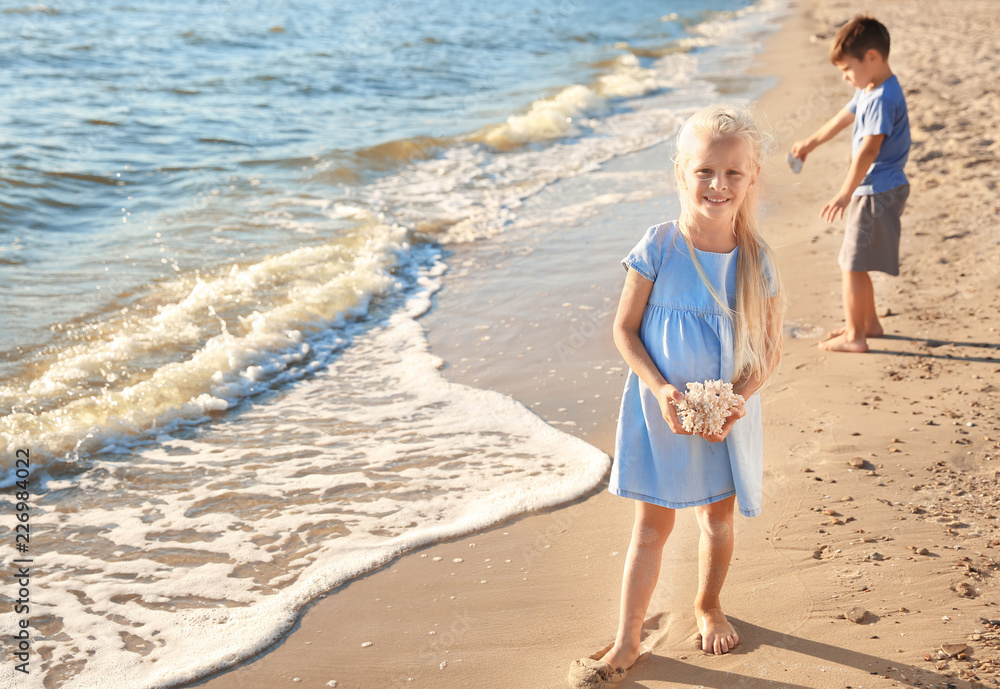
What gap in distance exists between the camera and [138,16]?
67.0 feet

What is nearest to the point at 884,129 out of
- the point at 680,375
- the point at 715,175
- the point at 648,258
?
the point at 715,175

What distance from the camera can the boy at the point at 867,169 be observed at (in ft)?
14.2

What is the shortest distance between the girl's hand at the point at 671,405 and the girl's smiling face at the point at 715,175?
0.52 m

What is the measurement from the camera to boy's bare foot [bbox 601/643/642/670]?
8.23ft

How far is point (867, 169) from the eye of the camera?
4.45m

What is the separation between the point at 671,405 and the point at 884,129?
2.93 metres

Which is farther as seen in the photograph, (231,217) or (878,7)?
(878,7)

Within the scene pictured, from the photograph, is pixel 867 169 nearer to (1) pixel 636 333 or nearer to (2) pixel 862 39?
(2) pixel 862 39

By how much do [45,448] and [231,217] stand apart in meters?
4.33

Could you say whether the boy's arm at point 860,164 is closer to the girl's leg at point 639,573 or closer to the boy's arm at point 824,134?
the boy's arm at point 824,134

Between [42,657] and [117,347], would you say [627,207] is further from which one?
[42,657]

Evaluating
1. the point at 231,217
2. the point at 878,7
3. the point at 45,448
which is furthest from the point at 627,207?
the point at 878,7

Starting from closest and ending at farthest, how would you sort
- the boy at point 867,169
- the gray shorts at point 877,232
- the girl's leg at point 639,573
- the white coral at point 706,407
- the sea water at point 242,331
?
1. the white coral at point 706,407
2. the girl's leg at point 639,573
3. the sea water at point 242,331
4. the boy at point 867,169
5. the gray shorts at point 877,232

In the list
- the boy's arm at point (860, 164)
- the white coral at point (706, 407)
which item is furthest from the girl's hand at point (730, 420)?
the boy's arm at point (860, 164)
